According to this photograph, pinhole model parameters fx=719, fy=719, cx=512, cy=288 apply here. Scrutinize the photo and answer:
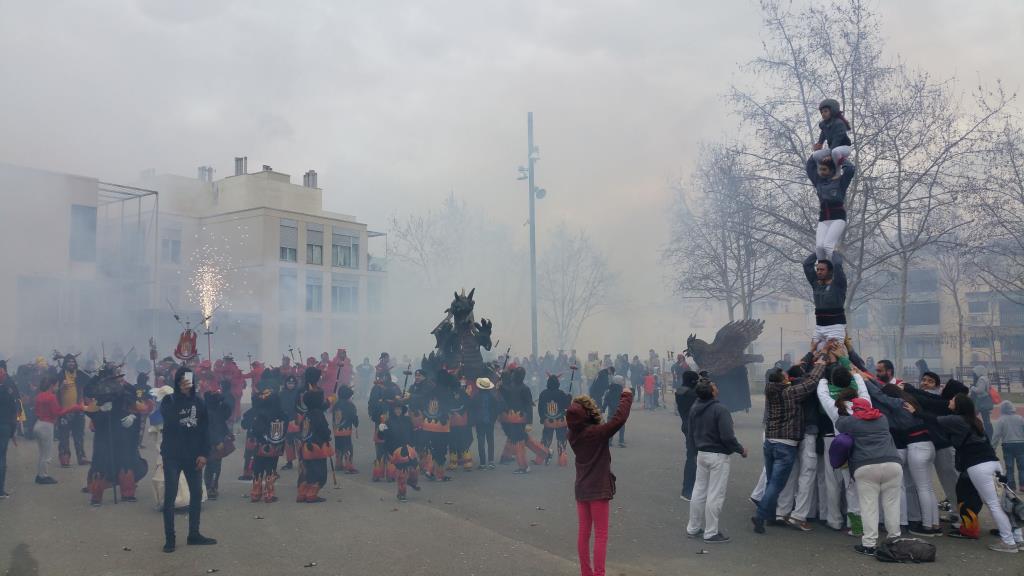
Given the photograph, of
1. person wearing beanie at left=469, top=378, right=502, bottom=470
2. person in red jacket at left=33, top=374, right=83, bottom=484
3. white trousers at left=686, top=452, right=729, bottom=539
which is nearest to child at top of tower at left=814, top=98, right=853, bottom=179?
white trousers at left=686, top=452, right=729, bottom=539

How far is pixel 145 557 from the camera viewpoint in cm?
754

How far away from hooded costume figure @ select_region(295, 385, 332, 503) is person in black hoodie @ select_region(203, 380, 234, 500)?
117cm

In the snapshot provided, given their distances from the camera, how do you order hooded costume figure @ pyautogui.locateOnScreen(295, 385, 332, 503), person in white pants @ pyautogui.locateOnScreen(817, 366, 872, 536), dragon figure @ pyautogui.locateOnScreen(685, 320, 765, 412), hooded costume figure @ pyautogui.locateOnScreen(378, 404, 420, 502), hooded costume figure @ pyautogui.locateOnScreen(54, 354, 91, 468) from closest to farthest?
person in white pants @ pyautogui.locateOnScreen(817, 366, 872, 536)
hooded costume figure @ pyautogui.locateOnScreen(295, 385, 332, 503)
hooded costume figure @ pyautogui.locateOnScreen(378, 404, 420, 502)
hooded costume figure @ pyautogui.locateOnScreen(54, 354, 91, 468)
dragon figure @ pyautogui.locateOnScreen(685, 320, 765, 412)

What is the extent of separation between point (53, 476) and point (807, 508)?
11909mm

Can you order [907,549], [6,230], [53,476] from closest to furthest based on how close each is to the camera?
1. [907,549]
2. [53,476]
3. [6,230]

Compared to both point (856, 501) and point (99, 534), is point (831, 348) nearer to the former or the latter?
point (856, 501)

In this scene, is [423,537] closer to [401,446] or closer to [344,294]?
[401,446]

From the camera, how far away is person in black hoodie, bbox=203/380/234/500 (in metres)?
10.4

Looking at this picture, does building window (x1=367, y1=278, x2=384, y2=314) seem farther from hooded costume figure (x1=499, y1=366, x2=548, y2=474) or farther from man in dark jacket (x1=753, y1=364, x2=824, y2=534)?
man in dark jacket (x1=753, y1=364, x2=824, y2=534)

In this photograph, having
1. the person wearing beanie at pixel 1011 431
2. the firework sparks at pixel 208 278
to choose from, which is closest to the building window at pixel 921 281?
the firework sparks at pixel 208 278

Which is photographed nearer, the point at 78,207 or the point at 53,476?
the point at 53,476

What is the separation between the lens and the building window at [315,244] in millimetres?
40125

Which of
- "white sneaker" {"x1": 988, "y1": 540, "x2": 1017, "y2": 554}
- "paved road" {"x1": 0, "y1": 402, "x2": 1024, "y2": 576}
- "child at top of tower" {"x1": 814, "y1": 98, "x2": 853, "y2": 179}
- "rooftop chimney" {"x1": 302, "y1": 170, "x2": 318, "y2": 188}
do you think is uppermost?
"rooftop chimney" {"x1": 302, "y1": 170, "x2": 318, "y2": 188}

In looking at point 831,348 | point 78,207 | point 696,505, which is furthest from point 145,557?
point 78,207
